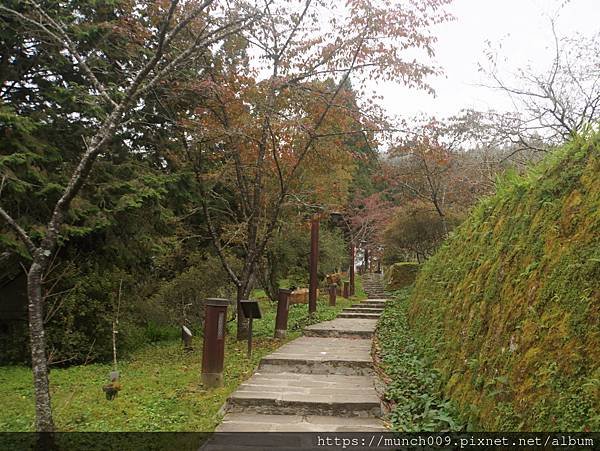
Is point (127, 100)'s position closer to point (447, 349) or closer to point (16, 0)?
point (447, 349)

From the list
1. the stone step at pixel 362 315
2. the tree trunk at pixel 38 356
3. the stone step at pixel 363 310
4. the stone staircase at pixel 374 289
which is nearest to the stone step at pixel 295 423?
the tree trunk at pixel 38 356

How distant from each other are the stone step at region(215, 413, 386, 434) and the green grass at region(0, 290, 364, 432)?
21 cm

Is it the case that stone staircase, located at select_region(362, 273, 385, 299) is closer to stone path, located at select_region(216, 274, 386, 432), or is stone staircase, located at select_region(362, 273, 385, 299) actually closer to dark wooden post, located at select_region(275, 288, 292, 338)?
dark wooden post, located at select_region(275, 288, 292, 338)

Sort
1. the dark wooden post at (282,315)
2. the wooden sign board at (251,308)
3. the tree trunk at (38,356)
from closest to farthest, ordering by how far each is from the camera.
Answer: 1. the tree trunk at (38,356)
2. the wooden sign board at (251,308)
3. the dark wooden post at (282,315)

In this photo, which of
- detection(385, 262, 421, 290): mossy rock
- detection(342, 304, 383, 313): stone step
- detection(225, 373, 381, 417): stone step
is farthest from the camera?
detection(385, 262, 421, 290): mossy rock

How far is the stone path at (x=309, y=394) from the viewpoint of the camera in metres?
4.27

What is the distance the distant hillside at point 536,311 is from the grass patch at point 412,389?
0.19 meters

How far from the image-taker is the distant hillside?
8.19ft

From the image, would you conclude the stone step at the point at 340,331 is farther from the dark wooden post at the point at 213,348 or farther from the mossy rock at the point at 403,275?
the mossy rock at the point at 403,275

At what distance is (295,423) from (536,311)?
2.50m

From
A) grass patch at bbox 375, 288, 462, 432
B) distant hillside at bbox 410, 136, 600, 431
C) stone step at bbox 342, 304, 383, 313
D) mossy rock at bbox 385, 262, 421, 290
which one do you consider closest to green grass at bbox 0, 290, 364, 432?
grass patch at bbox 375, 288, 462, 432

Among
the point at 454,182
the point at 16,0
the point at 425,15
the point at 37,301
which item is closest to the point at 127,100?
the point at 37,301

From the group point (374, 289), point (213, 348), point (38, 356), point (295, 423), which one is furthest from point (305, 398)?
point (374, 289)

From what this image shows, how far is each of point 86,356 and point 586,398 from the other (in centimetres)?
829
